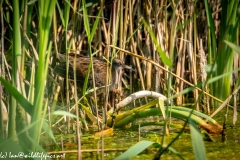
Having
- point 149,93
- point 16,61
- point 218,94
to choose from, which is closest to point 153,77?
point 218,94

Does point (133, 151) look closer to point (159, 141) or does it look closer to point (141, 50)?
point (159, 141)

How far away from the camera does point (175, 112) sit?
313 centimetres

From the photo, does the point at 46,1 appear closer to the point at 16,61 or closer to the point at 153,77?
the point at 16,61

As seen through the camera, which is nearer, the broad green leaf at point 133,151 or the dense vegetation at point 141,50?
the broad green leaf at point 133,151

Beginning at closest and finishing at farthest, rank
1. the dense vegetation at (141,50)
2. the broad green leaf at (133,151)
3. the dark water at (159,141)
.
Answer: the broad green leaf at (133,151)
the dark water at (159,141)
the dense vegetation at (141,50)

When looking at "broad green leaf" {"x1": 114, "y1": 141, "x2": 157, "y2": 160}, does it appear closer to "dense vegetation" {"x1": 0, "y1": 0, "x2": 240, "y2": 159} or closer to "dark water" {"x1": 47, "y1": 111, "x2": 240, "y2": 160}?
"dark water" {"x1": 47, "y1": 111, "x2": 240, "y2": 160}

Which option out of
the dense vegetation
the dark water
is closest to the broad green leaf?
the dark water

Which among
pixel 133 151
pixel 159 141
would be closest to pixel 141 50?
pixel 159 141

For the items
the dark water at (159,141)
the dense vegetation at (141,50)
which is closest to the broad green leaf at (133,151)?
the dark water at (159,141)

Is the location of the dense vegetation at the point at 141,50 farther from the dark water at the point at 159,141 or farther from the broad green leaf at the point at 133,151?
the broad green leaf at the point at 133,151

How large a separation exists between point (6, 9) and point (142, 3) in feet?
4.36

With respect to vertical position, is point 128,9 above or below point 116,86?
above

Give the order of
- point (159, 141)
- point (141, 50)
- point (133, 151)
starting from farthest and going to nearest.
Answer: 1. point (141, 50)
2. point (159, 141)
3. point (133, 151)

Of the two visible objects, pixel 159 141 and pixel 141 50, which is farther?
pixel 141 50
